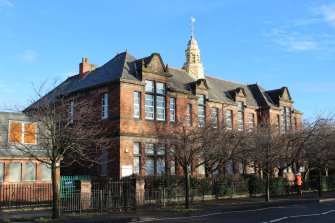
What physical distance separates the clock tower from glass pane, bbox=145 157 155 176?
2060 centimetres

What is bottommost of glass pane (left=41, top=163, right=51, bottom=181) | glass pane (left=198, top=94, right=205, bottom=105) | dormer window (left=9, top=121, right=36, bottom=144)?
glass pane (left=41, top=163, right=51, bottom=181)

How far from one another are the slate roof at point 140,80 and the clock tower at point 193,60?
20.4 ft

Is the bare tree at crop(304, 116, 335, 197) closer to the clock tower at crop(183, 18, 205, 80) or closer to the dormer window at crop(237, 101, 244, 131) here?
the dormer window at crop(237, 101, 244, 131)

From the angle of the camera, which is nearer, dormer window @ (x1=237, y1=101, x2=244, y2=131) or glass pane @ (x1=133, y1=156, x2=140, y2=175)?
glass pane @ (x1=133, y1=156, x2=140, y2=175)

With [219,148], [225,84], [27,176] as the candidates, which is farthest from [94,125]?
[225,84]

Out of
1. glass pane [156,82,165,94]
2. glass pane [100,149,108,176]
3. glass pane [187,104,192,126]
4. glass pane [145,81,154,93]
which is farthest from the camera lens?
glass pane [187,104,192,126]

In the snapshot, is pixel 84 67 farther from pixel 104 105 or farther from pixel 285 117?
pixel 285 117

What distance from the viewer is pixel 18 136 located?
30.3 metres

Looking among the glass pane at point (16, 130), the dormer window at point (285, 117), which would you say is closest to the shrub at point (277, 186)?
the dormer window at point (285, 117)

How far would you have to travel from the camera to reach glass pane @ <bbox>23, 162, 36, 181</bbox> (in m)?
30.0

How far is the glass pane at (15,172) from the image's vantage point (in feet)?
96.1

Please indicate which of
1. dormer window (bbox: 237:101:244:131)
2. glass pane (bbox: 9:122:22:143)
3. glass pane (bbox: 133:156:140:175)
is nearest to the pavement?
glass pane (bbox: 133:156:140:175)

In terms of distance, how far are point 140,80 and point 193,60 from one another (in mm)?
25919

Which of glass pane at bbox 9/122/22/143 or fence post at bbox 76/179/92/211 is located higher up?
glass pane at bbox 9/122/22/143
